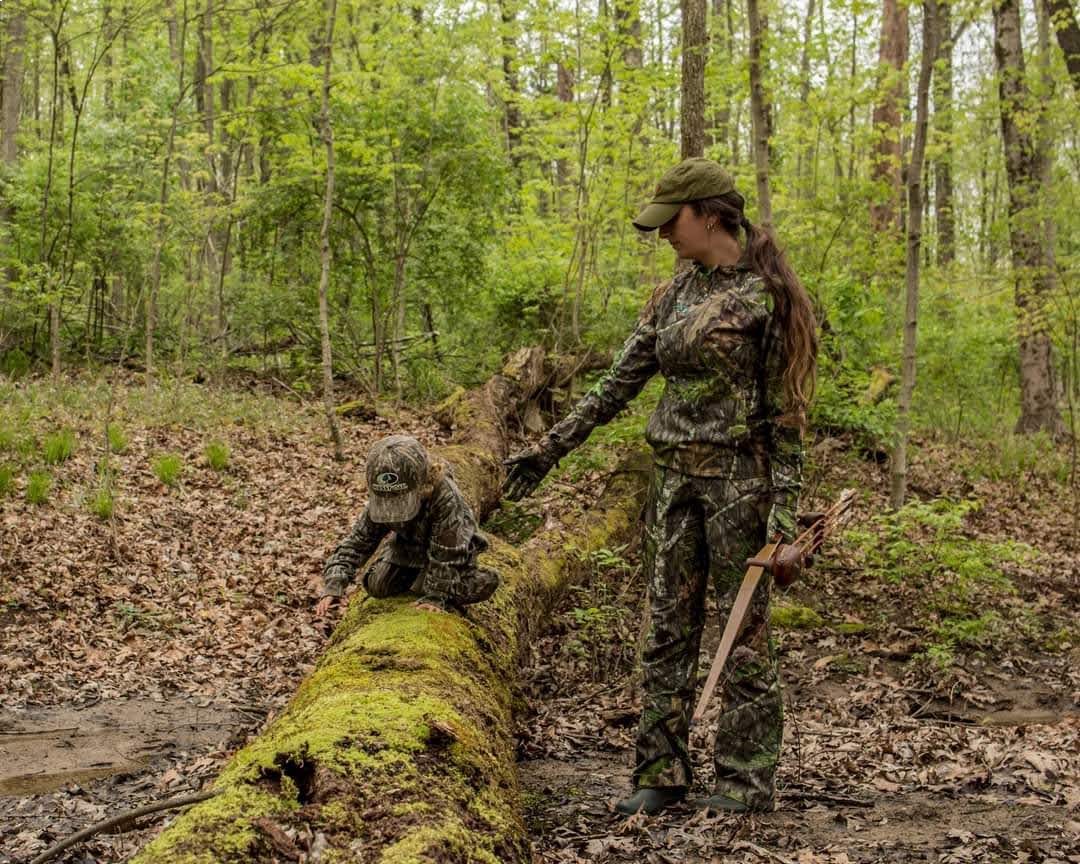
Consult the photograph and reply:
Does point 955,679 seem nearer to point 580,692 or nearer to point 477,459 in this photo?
point 580,692

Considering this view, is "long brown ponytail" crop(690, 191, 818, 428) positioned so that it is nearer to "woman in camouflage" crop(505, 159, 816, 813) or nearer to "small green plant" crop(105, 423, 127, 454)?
"woman in camouflage" crop(505, 159, 816, 813)

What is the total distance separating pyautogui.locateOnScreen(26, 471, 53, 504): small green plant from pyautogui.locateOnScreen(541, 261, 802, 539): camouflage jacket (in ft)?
21.3

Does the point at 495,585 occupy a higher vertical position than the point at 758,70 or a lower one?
lower

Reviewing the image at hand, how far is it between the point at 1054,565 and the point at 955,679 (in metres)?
3.62

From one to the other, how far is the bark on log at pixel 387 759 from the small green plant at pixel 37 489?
4.50 metres

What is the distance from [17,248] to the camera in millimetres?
14789

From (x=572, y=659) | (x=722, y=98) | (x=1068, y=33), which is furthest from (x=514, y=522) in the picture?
(x=1068, y=33)

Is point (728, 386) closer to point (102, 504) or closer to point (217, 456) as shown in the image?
point (102, 504)

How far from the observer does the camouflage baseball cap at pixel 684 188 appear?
3.93 metres

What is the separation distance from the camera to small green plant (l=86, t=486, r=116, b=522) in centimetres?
835

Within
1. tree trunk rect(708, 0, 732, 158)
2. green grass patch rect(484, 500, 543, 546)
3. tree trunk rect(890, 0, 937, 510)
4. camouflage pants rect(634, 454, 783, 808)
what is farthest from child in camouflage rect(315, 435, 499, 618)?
tree trunk rect(708, 0, 732, 158)

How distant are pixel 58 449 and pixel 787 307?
7.91 m

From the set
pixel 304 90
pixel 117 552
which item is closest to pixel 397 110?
pixel 304 90

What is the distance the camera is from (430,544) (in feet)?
15.6
